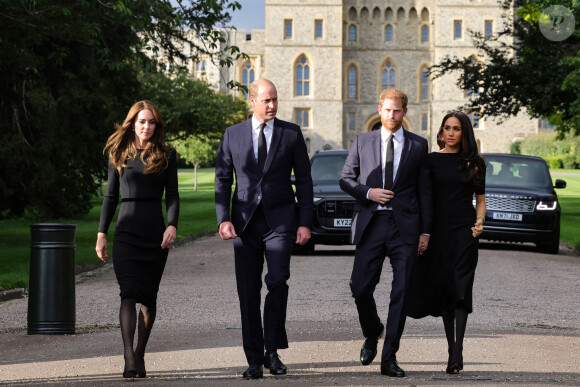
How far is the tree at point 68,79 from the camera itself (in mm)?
16688

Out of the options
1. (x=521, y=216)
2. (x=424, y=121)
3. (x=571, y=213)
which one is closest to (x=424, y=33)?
(x=424, y=121)

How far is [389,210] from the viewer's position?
679cm

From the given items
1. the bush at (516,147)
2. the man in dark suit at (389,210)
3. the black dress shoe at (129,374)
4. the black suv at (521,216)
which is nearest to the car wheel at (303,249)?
the black suv at (521,216)

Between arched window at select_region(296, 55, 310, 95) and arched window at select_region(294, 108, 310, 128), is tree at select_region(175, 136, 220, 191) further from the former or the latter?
arched window at select_region(296, 55, 310, 95)

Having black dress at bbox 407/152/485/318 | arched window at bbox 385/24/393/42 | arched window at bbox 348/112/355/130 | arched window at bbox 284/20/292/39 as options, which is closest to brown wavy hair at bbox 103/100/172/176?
black dress at bbox 407/152/485/318

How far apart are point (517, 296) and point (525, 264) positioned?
15.2 feet

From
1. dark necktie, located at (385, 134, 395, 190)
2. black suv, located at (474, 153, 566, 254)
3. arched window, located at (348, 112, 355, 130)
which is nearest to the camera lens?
dark necktie, located at (385, 134, 395, 190)

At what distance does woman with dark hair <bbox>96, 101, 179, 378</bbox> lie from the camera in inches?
261

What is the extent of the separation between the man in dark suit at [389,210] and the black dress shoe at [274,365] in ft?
2.02

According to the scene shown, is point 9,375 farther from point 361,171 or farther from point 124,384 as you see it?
point 361,171

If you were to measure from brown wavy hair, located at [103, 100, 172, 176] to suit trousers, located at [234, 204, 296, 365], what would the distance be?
730mm

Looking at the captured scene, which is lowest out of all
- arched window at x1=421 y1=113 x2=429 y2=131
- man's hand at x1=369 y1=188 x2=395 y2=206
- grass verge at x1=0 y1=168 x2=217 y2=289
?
grass verge at x1=0 y1=168 x2=217 y2=289

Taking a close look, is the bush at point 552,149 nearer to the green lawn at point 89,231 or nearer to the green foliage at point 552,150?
the green foliage at point 552,150

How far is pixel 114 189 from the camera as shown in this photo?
6.82 m
